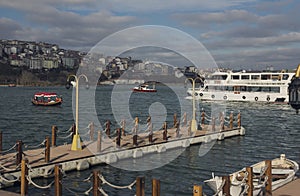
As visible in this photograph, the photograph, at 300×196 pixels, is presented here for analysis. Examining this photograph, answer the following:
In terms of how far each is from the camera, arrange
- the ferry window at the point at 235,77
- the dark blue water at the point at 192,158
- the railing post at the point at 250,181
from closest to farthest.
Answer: the railing post at the point at 250,181
the dark blue water at the point at 192,158
the ferry window at the point at 235,77

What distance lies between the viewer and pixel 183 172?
70.9ft

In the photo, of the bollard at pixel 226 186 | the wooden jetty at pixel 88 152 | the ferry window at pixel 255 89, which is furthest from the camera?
the ferry window at pixel 255 89

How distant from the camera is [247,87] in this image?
8475 centimetres

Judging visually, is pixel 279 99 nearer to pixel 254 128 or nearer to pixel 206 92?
pixel 206 92

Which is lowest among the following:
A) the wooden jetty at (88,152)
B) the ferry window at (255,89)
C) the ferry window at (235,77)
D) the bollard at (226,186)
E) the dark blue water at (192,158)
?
the dark blue water at (192,158)

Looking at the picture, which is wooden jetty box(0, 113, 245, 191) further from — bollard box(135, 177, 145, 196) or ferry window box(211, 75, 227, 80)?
ferry window box(211, 75, 227, 80)

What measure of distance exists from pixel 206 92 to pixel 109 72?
26245 mm

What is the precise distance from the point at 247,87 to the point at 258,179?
71989 millimetres

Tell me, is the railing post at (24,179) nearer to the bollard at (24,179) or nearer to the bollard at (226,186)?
the bollard at (24,179)

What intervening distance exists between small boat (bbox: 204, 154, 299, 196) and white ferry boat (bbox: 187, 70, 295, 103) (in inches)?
2428

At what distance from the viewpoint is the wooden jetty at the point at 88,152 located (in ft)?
58.4

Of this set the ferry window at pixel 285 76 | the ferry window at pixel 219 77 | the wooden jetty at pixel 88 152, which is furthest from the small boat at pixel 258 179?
the ferry window at pixel 219 77

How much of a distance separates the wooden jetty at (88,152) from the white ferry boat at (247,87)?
50832mm

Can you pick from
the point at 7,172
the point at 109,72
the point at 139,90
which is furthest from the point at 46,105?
the point at 139,90
